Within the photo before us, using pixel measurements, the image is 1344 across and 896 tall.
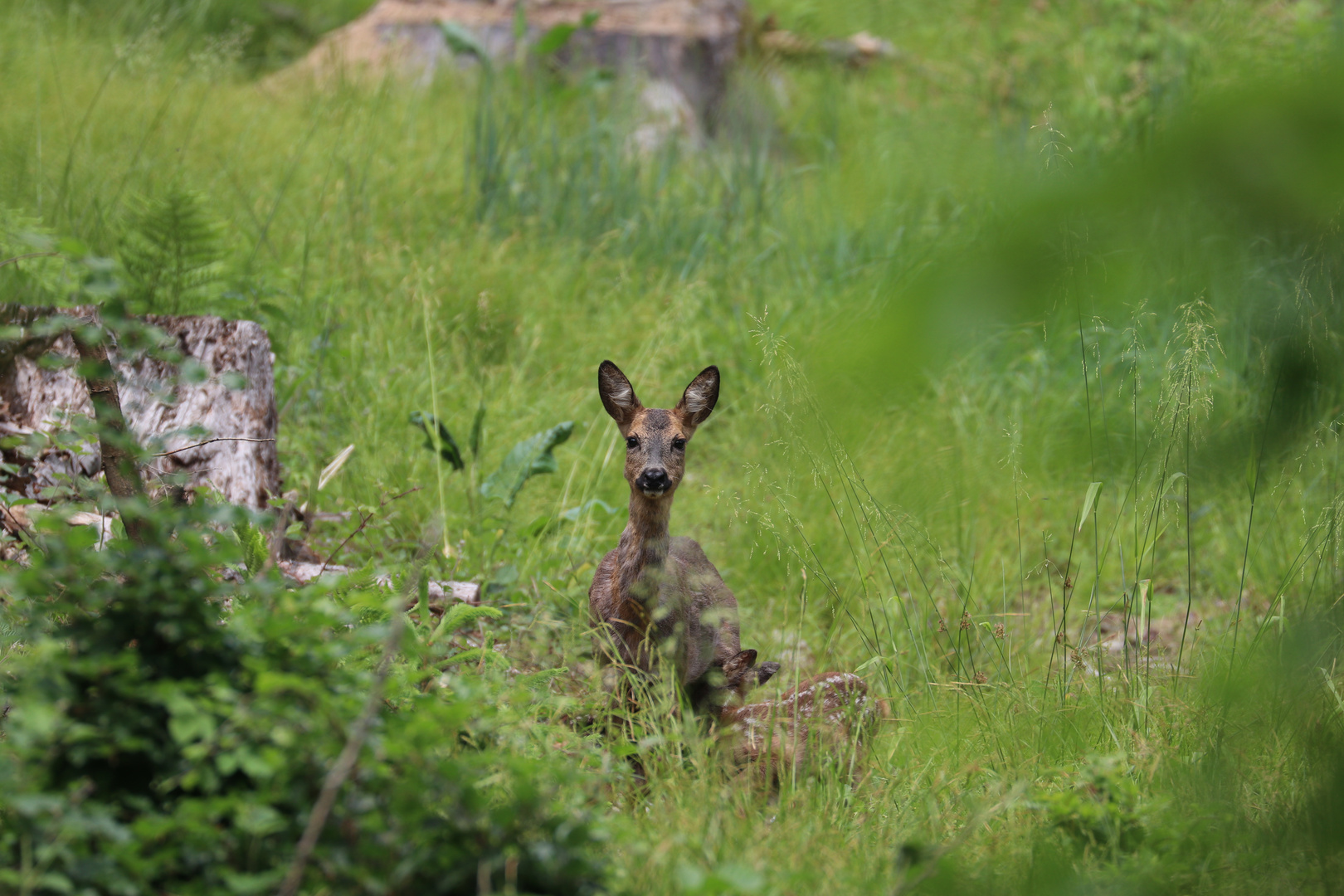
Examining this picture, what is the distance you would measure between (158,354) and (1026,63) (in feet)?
7.87

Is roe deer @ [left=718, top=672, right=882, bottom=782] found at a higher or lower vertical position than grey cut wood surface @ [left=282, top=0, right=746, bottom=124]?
lower

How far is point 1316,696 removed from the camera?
132 centimetres

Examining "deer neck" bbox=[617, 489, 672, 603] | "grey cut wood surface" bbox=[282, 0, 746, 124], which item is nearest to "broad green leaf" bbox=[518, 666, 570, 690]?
"deer neck" bbox=[617, 489, 672, 603]

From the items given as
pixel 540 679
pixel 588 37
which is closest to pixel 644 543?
pixel 540 679

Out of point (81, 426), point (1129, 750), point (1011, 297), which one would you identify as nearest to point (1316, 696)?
point (1011, 297)

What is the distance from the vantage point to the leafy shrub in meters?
1.67

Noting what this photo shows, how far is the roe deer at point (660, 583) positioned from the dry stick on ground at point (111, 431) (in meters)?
1.32

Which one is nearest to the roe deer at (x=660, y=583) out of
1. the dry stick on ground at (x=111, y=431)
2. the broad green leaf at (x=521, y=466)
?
the broad green leaf at (x=521, y=466)

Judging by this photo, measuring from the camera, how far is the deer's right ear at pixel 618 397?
11.8 ft

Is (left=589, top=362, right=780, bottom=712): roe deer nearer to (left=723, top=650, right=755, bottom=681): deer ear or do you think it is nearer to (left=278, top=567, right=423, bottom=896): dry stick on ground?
(left=723, top=650, right=755, bottom=681): deer ear

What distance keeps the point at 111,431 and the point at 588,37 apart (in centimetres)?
819

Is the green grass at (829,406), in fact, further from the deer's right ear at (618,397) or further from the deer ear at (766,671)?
the deer's right ear at (618,397)

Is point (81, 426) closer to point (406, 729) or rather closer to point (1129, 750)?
point (406, 729)

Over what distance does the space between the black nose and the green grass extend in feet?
1.06
